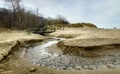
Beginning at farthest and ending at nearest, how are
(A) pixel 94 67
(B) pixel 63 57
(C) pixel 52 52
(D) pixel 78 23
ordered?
(D) pixel 78 23, (C) pixel 52 52, (B) pixel 63 57, (A) pixel 94 67

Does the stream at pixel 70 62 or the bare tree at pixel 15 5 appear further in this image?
the bare tree at pixel 15 5

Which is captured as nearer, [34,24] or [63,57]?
[63,57]

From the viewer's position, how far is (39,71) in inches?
409

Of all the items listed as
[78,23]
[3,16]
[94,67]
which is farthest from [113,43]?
[78,23]

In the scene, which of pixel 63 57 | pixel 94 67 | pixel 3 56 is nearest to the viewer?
pixel 94 67

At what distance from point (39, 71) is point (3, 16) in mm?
32007

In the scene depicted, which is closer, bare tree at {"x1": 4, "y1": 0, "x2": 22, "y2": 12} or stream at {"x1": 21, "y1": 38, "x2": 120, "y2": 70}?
stream at {"x1": 21, "y1": 38, "x2": 120, "y2": 70}

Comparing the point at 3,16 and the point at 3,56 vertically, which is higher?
the point at 3,16

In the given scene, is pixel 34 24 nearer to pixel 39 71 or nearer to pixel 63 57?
pixel 63 57

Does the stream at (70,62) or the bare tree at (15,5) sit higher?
the bare tree at (15,5)

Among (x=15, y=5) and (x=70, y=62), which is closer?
(x=70, y=62)

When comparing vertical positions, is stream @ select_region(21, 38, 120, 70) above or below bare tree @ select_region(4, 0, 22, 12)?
below

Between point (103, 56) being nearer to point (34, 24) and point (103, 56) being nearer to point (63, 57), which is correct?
point (63, 57)

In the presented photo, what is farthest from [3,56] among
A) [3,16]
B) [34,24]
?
[34,24]
